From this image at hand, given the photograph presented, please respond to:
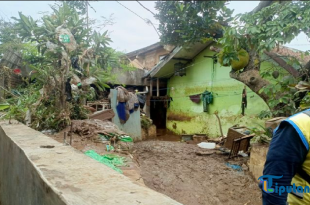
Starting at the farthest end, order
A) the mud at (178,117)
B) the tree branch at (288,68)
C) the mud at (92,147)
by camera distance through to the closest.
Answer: the mud at (178,117) → the tree branch at (288,68) → the mud at (92,147)

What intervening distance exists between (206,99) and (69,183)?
954cm

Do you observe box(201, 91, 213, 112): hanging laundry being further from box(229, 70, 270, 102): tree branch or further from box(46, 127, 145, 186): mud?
box(46, 127, 145, 186): mud

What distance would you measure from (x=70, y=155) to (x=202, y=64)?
32.3 ft

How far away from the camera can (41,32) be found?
5.88 metres

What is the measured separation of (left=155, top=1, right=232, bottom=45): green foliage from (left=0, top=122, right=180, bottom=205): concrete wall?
693 centimetres

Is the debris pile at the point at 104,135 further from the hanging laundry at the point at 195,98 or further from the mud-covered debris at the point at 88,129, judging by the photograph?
the hanging laundry at the point at 195,98

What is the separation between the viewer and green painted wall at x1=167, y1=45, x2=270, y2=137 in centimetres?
859

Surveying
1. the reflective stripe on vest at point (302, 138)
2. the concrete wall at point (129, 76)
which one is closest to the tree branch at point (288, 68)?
the reflective stripe on vest at point (302, 138)

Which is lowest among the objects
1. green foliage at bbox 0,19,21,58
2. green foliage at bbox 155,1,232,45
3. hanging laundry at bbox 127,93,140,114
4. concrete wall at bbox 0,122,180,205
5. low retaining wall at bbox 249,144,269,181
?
low retaining wall at bbox 249,144,269,181

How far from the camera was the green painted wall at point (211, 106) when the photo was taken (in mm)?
8594

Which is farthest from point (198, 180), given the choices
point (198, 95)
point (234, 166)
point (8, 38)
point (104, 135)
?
point (8, 38)

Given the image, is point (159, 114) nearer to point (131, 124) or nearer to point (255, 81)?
point (131, 124)

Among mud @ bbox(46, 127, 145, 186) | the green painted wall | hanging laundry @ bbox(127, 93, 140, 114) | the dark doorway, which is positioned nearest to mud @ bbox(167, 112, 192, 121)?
the green painted wall

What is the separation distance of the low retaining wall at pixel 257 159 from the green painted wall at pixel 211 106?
2.65 m
